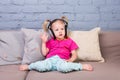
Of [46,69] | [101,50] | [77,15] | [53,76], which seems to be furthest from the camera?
[77,15]

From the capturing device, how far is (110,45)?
2.27 metres

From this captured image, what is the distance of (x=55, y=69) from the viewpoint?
1.92 metres

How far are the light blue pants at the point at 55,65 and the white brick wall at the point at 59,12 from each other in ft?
2.29

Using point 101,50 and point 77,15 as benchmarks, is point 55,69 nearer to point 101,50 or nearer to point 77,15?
point 101,50

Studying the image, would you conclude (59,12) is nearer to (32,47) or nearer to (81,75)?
(32,47)

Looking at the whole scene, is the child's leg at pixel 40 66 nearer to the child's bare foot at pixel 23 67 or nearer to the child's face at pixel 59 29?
the child's bare foot at pixel 23 67

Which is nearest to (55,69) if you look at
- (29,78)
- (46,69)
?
(46,69)

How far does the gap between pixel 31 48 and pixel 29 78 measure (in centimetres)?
41

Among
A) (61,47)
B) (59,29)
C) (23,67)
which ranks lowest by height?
(23,67)

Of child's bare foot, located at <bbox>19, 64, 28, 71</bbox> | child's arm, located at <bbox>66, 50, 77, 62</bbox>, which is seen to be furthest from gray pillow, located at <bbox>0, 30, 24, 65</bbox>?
child's arm, located at <bbox>66, 50, 77, 62</bbox>

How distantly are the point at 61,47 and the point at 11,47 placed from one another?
17.8 inches

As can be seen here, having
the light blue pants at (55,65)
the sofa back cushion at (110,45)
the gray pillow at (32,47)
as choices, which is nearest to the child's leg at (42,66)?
the light blue pants at (55,65)

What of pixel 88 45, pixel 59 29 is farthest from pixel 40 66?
pixel 88 45

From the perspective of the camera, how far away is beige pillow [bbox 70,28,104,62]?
2.14 meters
